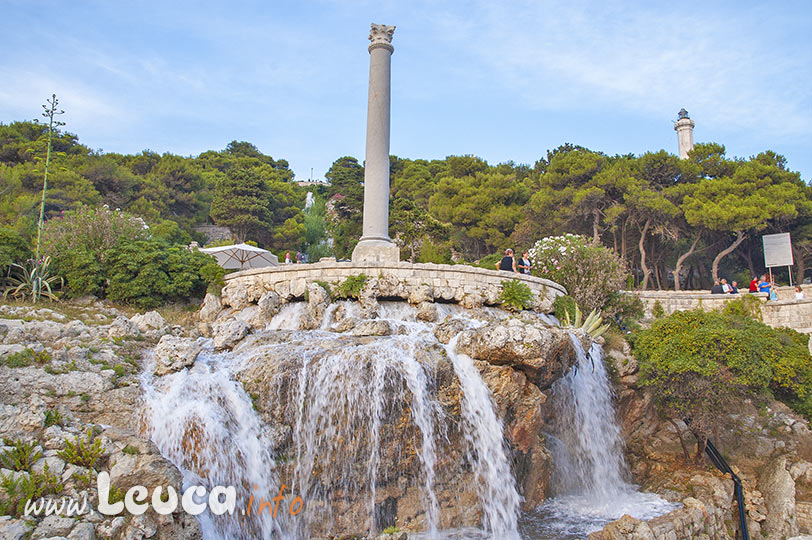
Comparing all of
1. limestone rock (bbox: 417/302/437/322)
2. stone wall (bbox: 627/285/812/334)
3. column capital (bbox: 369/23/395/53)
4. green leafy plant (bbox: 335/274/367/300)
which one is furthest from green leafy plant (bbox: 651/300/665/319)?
column capital (bbox: 369/23/395/53)

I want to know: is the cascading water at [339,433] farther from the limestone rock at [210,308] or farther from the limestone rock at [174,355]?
the limestone rock at [210,308]

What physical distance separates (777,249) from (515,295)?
21175 mm

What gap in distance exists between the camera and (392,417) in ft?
32.7

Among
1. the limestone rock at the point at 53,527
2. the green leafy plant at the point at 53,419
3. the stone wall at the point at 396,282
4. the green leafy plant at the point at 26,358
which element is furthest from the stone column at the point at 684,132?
the limestone rock at the point at 53,527

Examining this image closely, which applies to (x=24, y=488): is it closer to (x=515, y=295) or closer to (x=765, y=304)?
(x=515, y=295)

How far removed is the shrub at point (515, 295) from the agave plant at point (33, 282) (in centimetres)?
1326

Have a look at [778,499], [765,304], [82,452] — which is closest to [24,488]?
[82,452]

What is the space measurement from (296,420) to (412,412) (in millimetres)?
2058

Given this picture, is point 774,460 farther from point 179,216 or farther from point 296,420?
point 179,216

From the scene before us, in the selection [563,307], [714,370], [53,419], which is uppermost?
[563,307]

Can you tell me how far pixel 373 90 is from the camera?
20.9 m

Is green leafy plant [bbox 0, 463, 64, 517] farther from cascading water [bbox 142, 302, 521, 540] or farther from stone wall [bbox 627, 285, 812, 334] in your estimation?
stone wall [bbox 627, 285, 812, 334]

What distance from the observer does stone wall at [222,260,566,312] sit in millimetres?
17047

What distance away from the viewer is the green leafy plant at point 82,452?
7000 mm
